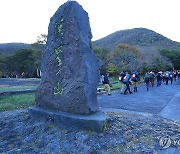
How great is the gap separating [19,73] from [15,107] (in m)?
43.2

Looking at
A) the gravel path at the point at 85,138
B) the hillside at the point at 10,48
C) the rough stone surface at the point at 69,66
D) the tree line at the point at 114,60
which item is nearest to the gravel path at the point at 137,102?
the gravel path at the point at 85,138

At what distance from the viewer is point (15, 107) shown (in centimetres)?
917

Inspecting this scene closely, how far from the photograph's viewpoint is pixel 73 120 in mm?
5145

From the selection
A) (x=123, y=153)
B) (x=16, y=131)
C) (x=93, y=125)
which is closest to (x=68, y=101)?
(x=93, y=125)

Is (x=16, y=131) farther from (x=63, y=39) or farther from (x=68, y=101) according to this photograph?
(x=63, y=39)

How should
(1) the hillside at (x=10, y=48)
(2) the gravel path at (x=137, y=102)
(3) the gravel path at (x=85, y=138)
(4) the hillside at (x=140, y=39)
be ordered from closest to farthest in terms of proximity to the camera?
(3) the gravel path at (x=85, y=138)
(2) the gravel path at (x=137, y=102)
(1) the hillside at (x=10, y=48)
(4) the hillside at (x=140, y=39)

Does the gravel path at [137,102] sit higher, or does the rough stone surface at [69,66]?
the rough stone surface at [69,66]

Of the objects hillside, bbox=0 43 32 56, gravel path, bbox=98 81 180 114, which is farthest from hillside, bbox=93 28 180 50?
gravel path, bbox=98 81 180 114

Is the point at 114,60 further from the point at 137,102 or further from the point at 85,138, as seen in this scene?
the point at 85,138

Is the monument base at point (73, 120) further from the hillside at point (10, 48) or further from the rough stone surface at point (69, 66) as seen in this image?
the hillside at point (10, 48)

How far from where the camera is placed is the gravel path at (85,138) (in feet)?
14.7

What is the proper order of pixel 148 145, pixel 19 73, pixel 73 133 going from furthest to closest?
pixel 19 73 < pixel 73 133 < pixel 148 145

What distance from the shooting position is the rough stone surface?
545cm

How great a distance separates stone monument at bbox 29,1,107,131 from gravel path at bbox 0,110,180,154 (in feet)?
1.03
